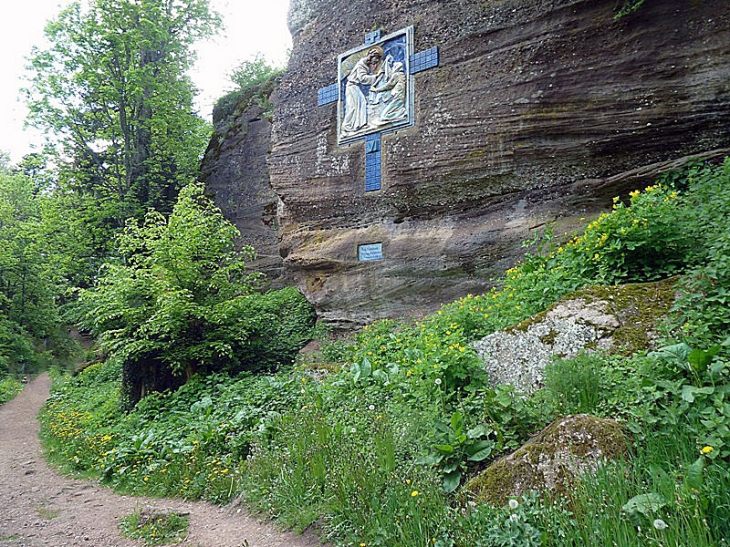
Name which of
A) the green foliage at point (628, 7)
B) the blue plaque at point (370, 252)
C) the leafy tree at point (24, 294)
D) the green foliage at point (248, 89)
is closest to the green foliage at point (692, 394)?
the green foliage at point (628, 7)

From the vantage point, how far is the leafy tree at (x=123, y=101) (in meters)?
15.7

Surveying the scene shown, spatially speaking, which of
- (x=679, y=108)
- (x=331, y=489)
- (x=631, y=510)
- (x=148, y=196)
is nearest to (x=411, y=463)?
(x=331, y=489)

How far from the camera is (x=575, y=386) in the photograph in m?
3.49

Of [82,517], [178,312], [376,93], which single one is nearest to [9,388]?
[178,312]

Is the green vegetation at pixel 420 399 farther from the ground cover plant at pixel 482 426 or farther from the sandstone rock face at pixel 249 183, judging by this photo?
the sandstone rock face at pixel 249 183

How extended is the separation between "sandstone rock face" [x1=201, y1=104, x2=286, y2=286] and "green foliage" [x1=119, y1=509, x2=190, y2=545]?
987 centimetres

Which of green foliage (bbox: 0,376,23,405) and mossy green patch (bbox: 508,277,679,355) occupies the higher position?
mossy green patch (bbox: 508,277,679,355)

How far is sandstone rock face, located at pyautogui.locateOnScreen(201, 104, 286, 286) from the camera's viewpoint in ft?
47.2

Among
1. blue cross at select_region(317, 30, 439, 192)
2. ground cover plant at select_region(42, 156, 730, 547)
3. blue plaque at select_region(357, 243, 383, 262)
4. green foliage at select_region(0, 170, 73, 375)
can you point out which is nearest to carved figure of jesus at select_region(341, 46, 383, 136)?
blue cross at select_region(317, 30, 439, 192)

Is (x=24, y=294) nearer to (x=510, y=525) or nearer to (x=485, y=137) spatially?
(x=485, y=137)

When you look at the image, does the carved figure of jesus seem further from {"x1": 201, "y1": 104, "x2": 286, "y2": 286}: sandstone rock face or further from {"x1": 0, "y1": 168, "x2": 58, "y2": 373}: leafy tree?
{"x1": 0, "y1": 168, "x2": 58, "y2": 373}: leafy tree

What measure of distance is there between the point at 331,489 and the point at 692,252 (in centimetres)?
407

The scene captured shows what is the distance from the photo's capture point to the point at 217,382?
8117 millimetres

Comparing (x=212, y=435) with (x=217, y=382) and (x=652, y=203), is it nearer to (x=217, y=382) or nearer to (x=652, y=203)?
(x=217, y=382)
